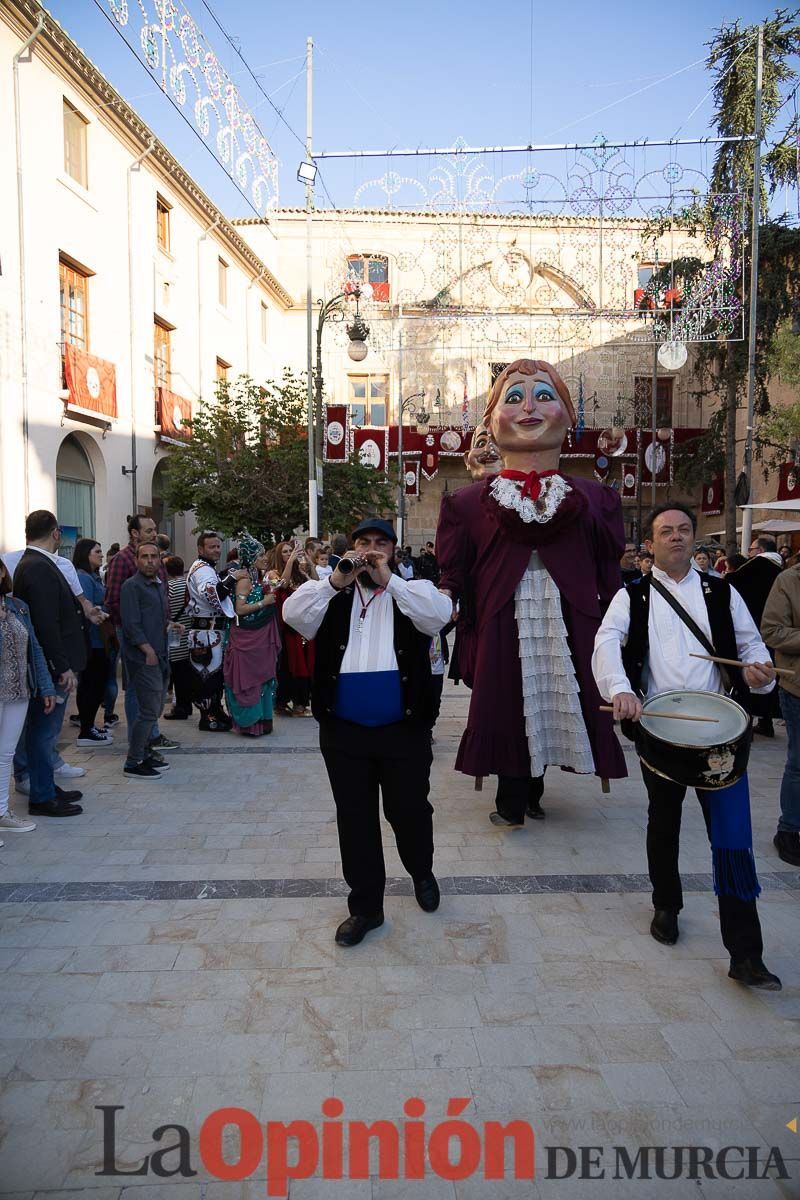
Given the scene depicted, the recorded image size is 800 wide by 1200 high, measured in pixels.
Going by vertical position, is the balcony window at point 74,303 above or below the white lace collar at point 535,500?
above

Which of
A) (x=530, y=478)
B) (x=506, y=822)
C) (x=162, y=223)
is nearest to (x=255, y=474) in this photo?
(x=162, y=223)

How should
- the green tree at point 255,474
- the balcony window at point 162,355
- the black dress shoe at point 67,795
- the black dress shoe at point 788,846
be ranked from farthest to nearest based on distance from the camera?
1. the balcony window at point 162,355
2. the green tree at point 255,474
3. the black dress shoe at point 67,795
4. the black dress shoe at point 788,846

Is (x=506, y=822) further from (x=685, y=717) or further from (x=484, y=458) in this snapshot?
(x=484, y=458)

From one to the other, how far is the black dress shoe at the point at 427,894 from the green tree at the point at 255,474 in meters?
13.9

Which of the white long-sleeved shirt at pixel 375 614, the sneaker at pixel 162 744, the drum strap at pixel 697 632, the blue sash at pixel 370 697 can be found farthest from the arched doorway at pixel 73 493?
the drum strap at pixel 697 632

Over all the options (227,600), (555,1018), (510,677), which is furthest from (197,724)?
(555,1018)

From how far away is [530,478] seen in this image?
16.1 ft

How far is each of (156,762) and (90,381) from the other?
10.6m

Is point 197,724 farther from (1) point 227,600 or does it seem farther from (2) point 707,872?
(2) point 707,872

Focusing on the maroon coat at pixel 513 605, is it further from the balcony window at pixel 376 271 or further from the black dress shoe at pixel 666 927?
the balcony window at pixel 376 271

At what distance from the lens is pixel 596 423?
81.8 ft

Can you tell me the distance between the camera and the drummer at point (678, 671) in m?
3.17

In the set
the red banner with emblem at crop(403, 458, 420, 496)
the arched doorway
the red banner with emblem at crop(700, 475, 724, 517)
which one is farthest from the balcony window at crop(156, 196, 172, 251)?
the red banner with emblem at crop(700, 475, 724, 517)

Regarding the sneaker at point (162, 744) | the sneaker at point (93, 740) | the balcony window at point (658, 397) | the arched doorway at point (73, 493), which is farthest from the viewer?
the balcony window at point (658, 397)
